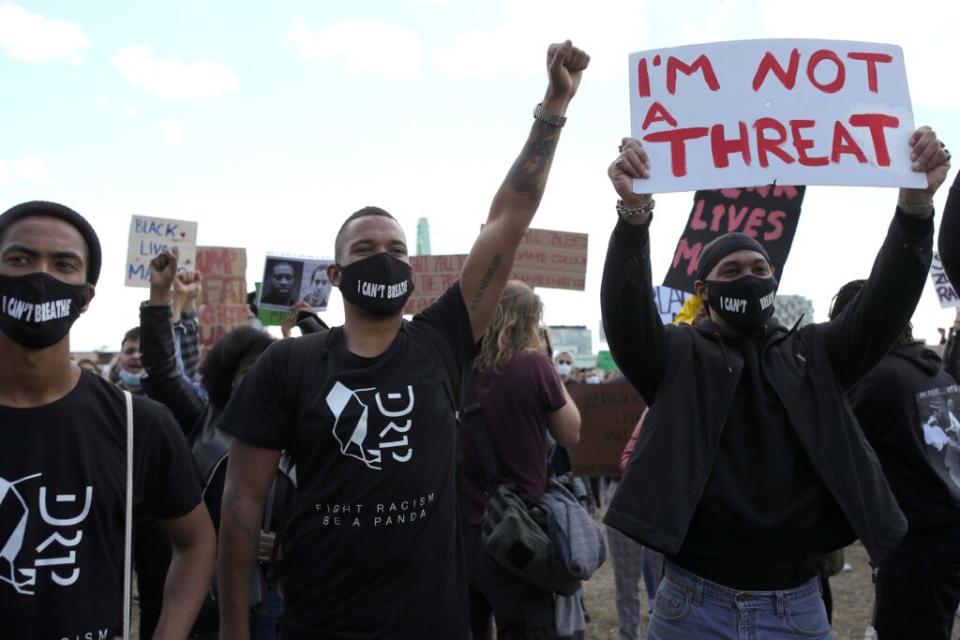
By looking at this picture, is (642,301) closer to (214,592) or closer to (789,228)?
(214,592)

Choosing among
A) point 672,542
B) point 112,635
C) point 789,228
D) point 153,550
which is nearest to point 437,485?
point 672,542

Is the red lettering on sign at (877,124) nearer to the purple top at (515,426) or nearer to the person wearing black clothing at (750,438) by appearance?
the person wearing black clothing at (750,438)

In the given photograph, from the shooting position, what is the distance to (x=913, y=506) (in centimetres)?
406

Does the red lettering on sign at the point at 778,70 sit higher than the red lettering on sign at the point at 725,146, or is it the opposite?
the red lettering on sign at the point at 778,70

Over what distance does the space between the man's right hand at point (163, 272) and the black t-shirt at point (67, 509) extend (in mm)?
1101

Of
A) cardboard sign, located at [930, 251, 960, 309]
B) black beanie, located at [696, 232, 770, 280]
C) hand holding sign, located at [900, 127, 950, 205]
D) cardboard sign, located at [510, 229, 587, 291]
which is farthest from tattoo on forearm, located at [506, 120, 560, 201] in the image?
cardboard sign, located at [930, 251, 960, 309]

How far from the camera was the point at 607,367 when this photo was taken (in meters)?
26.8

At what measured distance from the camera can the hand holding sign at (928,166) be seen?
279 centimetres

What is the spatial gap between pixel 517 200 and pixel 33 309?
1.48 m

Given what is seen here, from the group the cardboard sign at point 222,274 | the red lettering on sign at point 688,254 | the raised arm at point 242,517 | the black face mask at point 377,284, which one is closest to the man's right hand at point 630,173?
the black face mask at point 377,284

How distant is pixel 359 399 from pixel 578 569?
5.79 feet

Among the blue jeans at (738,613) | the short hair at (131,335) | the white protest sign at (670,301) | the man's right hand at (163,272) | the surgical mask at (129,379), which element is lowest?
the blue jeans at (738,613)

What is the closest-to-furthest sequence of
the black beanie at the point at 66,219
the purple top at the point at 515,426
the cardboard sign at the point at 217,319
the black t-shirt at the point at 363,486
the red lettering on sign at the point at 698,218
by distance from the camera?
the black beanie at the point at 66,219, the black t-shirt at the point at 363,486, the purple top at the point at 515,426, the red lettering on sign at the point at 698,218, the cardboard sign at the point at 217,319

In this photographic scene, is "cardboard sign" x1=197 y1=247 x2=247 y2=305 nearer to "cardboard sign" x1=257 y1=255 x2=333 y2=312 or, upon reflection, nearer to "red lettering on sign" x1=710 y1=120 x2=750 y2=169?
"cardboard sign" x1=257 y1=255 x2=333 y2=312
